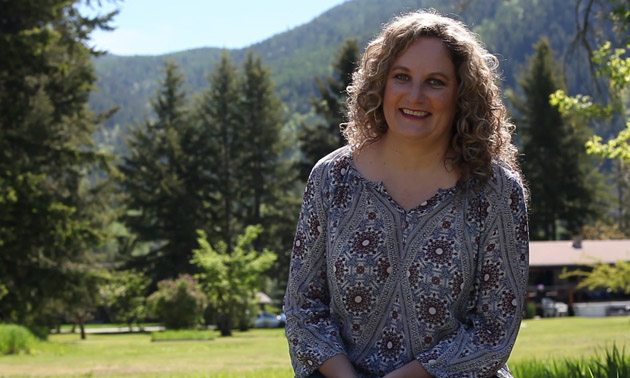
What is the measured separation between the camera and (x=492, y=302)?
9.27ft

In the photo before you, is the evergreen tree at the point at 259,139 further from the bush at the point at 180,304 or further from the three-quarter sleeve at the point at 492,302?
the three-quarter sleeve at the point at 492,302

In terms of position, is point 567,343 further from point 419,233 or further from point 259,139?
point 259,139

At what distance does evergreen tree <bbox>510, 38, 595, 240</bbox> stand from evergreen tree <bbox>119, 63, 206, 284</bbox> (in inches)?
790

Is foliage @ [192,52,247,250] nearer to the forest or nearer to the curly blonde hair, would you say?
the forest

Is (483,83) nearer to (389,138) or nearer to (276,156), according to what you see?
(389,138)

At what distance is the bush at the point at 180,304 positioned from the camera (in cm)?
2994

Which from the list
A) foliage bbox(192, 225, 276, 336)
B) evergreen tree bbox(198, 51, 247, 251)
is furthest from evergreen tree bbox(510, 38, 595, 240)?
foliage bbox(192, 225, 276, 336)

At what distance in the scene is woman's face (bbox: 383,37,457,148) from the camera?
2975 mm

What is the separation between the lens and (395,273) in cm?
289

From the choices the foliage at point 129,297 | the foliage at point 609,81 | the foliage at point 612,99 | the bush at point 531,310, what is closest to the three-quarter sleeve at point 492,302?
the foliage at point 609,81

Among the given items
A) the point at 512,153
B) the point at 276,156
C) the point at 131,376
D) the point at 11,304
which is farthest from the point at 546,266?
the point at 512,153

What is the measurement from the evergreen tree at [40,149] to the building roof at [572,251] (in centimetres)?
2381

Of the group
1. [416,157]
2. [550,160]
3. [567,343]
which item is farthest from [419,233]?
[550,160]

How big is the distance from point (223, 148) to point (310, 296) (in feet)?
160
